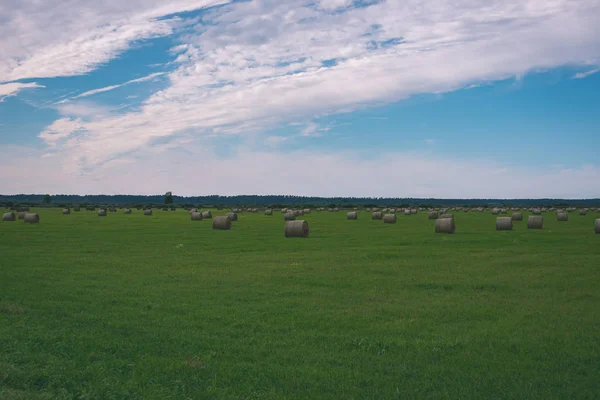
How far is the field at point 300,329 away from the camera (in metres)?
7.88

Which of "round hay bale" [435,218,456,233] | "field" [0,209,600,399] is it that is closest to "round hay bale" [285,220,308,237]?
"round hay bale" [435,218,456,233]

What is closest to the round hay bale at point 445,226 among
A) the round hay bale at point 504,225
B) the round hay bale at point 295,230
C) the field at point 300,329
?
the round hay bale at point 504,225

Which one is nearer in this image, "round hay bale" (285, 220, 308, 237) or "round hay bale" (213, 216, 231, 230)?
"round hay bale" (285, 220, 308, 237)

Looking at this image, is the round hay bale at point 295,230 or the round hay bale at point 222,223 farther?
the round hay bale at point 222,223

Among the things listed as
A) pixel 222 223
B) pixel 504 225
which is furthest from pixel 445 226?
pixel 222 223

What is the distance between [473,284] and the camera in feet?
51.3

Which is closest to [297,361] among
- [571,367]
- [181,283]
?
[571,367]

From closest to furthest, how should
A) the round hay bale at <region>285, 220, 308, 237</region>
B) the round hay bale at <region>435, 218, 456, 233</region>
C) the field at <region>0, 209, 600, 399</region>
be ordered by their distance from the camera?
1. the field at <region>0, 209, 600, 399</region>
2. the round hay bale at <region>285, 220, 308, 237</region>
3. the round hay bale at <region>435, 218, 456, 233</region>

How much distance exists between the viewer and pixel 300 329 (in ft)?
35.2

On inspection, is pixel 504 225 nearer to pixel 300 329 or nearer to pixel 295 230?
pixel 295 230

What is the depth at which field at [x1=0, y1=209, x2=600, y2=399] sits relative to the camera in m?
7.88

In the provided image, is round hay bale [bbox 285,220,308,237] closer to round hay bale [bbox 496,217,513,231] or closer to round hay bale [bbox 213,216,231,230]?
round hay bale [bbox 213,216,231,230]

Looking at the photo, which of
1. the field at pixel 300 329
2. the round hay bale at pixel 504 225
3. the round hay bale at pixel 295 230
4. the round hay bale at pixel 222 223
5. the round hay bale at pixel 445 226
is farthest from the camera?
the round hay bale at pixel 222 223

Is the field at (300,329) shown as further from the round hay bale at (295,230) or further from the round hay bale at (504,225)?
the round hay bale at (504,225)
